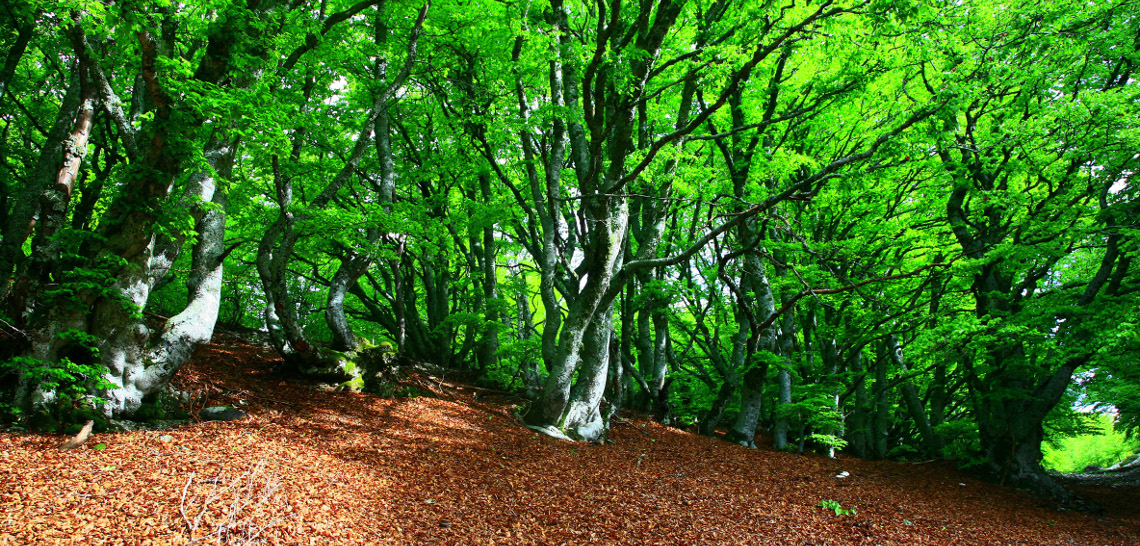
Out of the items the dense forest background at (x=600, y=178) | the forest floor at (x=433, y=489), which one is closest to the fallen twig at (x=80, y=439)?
the forest floor at (x=433, y=489)

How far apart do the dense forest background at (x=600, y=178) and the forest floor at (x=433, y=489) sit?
33.4 inches

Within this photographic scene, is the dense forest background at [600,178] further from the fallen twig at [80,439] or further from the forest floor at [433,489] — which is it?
the forest floor at [433,489]

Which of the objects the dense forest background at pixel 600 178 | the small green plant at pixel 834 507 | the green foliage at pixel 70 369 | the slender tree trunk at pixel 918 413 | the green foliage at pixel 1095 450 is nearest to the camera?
the green foliage at pixel 70 369

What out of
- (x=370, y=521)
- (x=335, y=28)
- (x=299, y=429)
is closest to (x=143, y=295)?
(x=299, y=429)

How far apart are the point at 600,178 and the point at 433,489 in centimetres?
483

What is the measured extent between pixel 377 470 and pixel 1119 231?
920 cm

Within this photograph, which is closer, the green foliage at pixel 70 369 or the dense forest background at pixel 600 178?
A: the green foliage at pixel 70 369

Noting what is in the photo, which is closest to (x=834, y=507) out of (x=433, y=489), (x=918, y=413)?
(x=433, y=489)

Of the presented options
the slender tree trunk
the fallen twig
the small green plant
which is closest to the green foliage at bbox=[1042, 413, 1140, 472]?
the slender tree trunk

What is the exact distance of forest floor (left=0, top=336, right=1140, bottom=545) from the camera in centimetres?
363

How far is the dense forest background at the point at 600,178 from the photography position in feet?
15.9

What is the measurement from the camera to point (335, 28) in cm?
734

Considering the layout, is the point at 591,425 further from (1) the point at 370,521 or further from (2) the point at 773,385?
(2) the point at 773,385

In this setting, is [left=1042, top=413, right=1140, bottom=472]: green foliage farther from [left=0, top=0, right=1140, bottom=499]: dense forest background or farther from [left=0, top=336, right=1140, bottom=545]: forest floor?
[left=0, top=336, right=1140, bottom=545]: forest floor
